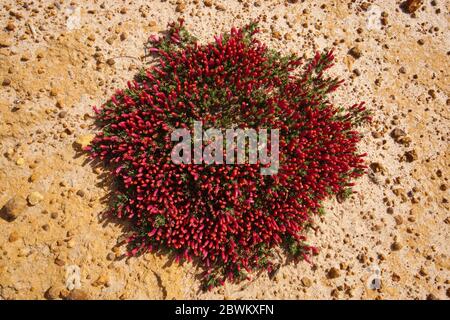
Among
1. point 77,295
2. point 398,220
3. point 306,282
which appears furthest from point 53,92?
point 398,220

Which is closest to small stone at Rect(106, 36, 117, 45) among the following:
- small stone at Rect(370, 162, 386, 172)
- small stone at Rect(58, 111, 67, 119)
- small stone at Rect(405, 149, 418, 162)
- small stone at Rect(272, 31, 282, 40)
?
small stone at Rect(58, 111, 67, 119)

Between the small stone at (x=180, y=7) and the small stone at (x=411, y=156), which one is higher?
the small stone at (x=180, y=7)

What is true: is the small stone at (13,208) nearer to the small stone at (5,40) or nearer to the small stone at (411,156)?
the small stone at (5,40)

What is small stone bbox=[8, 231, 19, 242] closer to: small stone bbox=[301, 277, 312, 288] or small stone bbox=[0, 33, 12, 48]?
small stone bbox=[0, 33, 12, 48]

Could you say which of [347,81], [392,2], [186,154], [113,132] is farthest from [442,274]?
[113,132]

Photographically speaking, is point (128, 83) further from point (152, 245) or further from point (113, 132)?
point (152, 245)

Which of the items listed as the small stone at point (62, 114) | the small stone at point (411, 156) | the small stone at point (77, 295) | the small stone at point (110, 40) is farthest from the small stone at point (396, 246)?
the small stone at point (110, 40)

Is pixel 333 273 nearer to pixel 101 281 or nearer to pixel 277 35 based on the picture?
pixel 101 281
